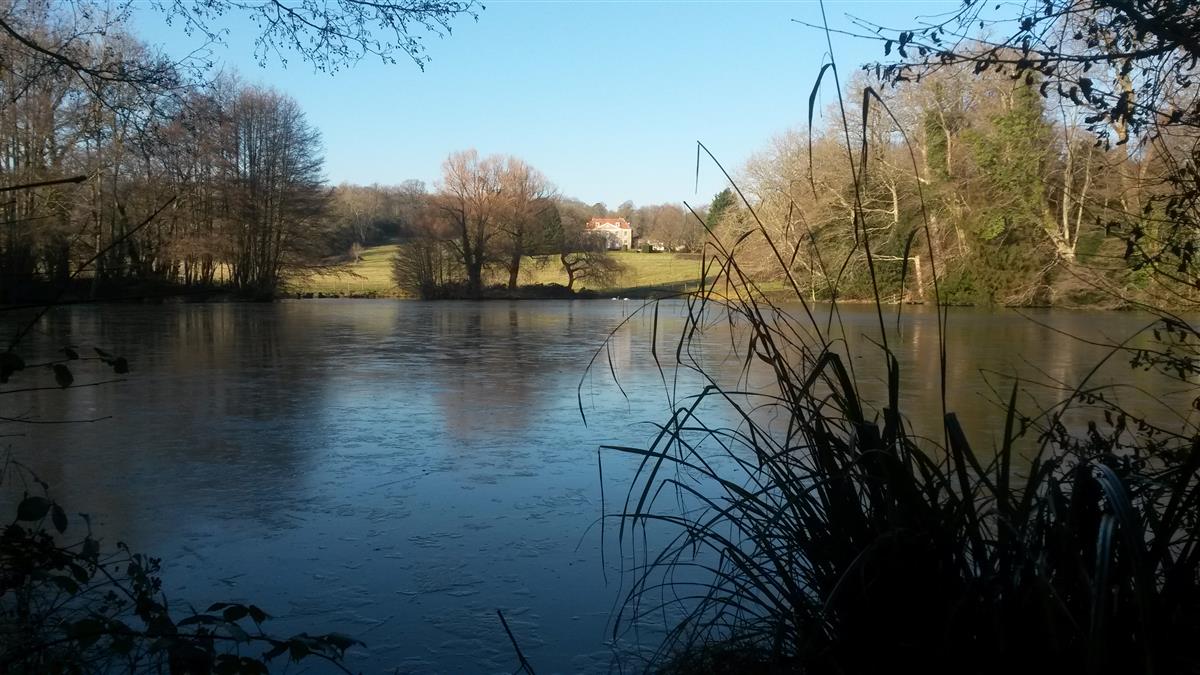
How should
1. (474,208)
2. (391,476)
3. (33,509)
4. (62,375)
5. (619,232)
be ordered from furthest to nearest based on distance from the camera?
(619,232)
(474,208)
(391,476)
(62,375)
(33,509)

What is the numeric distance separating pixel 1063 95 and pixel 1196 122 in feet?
1.40

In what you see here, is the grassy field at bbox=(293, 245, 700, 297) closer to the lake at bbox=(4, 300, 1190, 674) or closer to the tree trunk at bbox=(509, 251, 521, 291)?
the tree trunk at bbox=(509, 251, 521, 291)

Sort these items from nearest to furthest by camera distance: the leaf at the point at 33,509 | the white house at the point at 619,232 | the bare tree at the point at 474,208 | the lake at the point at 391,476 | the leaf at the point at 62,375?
the leaf at the point at 33,509, the leaf at the point at 62,375, the lake at the point at 391,476, the bare tree at the point at 474,208, the white house at the point at 619,232

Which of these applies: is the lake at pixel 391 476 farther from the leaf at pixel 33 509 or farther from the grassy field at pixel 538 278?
the grassy field at pixel 538 278

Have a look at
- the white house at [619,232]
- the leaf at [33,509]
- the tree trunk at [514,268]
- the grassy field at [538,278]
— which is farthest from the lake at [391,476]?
the white house at [619,232]

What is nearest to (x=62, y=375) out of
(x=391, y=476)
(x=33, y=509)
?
(x=33, y=509)

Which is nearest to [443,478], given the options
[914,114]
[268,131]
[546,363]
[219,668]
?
[219,668]

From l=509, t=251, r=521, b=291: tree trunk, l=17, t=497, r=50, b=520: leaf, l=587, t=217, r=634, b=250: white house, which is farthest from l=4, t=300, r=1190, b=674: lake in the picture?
l=587, t=217, r=634, b=250: white house

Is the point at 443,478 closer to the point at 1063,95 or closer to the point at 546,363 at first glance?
the point at 1063,95

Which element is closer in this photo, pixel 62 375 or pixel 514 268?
pixel 62 375

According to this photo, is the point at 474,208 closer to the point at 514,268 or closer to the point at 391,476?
the point at 514,268

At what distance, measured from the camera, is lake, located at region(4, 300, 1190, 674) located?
10.8 feet

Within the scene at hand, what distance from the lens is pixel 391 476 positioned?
5.38 meters

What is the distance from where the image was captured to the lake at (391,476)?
10.8ft
